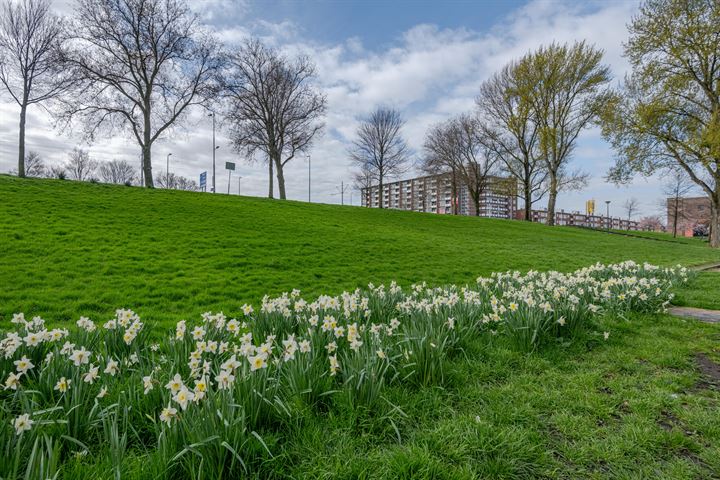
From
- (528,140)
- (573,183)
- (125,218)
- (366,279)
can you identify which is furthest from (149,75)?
(573,183)

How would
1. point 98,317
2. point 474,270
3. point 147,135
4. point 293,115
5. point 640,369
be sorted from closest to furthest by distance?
point 640,369
point 98,317
point 474,270
point 147,135
point 293,115

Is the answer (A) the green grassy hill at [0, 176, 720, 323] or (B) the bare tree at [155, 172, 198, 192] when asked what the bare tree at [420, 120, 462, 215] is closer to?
(A) the green grassy hill at [0, 176, 720, 323]

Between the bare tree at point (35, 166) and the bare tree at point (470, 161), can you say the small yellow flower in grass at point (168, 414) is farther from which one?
the bare tree at point (35, 166)

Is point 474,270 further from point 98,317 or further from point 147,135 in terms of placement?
point 147,135

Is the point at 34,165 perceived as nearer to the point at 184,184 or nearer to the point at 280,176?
the point at 184,184

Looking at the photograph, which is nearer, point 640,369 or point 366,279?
point 640,369

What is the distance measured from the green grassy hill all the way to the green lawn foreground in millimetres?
52

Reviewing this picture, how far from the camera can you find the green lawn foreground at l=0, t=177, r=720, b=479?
181cm

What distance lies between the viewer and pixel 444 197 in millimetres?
101125

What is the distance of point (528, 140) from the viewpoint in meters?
31.5

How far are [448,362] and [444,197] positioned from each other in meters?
102

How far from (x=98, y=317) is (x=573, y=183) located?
3711cm

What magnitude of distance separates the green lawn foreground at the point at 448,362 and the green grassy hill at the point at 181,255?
52 millimetres

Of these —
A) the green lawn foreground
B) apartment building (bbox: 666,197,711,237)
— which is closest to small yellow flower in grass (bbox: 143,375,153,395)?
the green lawn foreground
